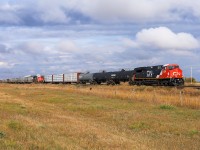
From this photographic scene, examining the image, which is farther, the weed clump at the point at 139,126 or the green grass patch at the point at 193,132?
the weed clump at the point at 139,126

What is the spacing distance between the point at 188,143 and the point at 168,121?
5953mm

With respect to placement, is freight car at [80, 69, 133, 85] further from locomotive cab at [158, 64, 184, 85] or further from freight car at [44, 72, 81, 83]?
locomotive cab at [158, 64, 184, 85]

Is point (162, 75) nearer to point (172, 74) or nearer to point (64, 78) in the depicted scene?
point (172, 74)

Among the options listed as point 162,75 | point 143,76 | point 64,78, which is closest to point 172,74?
point 162,75

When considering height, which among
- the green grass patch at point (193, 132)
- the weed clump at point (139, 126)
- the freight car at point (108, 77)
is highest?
the freight car at point (108, 77)

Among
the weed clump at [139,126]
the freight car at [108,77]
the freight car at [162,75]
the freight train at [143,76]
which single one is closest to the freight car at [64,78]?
the freight train at [143,76]

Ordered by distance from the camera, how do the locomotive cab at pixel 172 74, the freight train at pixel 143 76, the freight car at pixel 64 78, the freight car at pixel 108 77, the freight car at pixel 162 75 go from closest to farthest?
the locomotive cab at pixel 172 74 → the freight car at pixel 162 75 → the freight train at pixel 143 76 → the freight car at pixel 108 77 → the freight car at pixel 64 78

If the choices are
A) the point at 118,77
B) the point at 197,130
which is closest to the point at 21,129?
the point at 197,130

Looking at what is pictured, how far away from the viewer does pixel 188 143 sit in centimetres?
1236

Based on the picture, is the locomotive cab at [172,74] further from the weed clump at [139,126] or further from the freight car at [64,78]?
the freight car at [64,78]

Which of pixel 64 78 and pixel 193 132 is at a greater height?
pixel 64 78

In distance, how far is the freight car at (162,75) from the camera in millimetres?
50250

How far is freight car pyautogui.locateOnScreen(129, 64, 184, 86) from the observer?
50250mm

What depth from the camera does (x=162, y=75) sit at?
5094 centimetres
